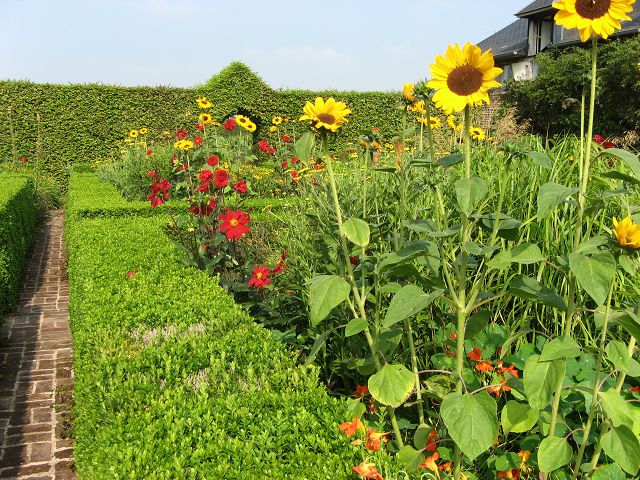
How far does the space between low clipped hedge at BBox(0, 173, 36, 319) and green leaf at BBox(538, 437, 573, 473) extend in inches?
205

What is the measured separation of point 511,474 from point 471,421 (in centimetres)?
65

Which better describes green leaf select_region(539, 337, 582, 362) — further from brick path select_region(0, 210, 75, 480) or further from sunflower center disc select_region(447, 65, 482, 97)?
brick path select_region(0, 210, 75, 480)

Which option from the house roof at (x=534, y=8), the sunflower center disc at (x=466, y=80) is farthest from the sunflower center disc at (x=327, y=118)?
the house roof at (x=534, y=8)

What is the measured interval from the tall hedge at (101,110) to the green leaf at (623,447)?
1403 centimetres

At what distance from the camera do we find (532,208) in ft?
10.7

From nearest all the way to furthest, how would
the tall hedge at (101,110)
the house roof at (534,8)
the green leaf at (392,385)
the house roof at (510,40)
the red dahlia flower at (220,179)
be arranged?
the green leaf at (392,385)
the red dahlia flower at (220,179)
the tall hedge at (101,110)
the house roof at (534,8)
the house roof at (510,40)

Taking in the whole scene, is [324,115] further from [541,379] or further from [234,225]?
[234,225]

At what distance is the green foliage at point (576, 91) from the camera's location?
53.6ft

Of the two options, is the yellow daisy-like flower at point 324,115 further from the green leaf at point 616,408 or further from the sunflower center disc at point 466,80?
the green leaf at point 616,408

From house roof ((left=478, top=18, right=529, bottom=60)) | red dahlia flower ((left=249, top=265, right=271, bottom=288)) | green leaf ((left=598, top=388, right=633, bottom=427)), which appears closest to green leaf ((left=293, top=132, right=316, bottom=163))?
green leaf ((left=598, top=388, right=633, bottom=427))

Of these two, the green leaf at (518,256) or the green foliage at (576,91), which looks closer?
the green leaf at (518,256)

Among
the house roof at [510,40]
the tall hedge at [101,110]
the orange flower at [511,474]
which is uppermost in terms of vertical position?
the house roof at [510,40]

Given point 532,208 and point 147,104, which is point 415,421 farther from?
point 147,104

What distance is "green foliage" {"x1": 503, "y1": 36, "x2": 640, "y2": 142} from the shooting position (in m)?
16.3
